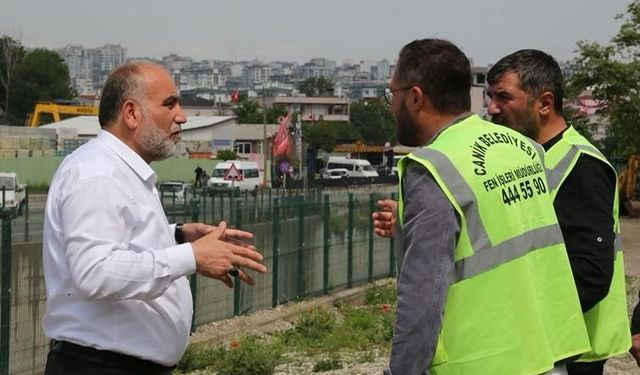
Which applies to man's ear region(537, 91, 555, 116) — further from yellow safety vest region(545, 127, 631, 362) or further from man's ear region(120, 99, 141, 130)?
man's ear region(120, 99, 141, 130)

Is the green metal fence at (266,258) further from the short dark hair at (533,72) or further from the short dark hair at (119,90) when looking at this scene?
the short dark hair at (533,72)

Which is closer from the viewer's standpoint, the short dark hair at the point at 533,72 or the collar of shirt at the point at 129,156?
the collar of shirt at the point at 129,156

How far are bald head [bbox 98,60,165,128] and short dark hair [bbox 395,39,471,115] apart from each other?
1099 millimetres

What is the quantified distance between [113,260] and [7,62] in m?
120

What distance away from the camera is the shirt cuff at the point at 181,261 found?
3643mm

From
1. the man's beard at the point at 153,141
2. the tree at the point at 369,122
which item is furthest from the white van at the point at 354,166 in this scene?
the man's beard at the point at 153,141

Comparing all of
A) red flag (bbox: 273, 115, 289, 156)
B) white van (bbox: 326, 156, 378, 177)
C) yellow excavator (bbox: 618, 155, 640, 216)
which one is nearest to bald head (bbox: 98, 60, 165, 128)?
yellow excavator (bbox: 618, 155, 640, 216)

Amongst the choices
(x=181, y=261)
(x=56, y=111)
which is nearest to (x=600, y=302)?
(x=181, y=261)

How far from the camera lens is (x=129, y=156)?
3.90 meters

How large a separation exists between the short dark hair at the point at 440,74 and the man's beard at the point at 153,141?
1.06 m

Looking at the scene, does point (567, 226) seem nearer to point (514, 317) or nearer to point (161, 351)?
point (514, 317)

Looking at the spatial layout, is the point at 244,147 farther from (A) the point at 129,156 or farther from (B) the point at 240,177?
(A) the point at 129,156

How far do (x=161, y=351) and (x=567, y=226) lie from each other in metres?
1.60

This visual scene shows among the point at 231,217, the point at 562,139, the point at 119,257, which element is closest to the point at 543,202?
the point at 562,139
